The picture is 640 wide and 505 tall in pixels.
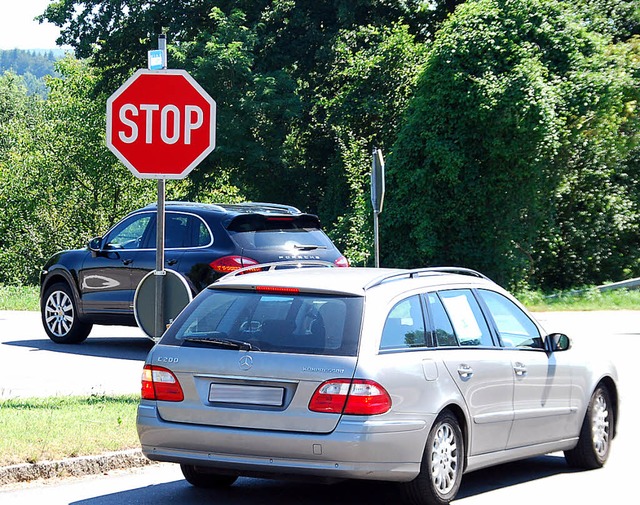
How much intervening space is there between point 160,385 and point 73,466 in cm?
134

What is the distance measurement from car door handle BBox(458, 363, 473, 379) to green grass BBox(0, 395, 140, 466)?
264cm

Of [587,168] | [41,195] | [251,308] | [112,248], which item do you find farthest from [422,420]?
[41,195]

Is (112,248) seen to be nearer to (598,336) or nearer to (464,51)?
(598,336)

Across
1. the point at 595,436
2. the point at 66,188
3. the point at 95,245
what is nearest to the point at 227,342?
the point at 595,436

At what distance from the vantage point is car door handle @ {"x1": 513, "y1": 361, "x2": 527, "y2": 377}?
26.5 feet

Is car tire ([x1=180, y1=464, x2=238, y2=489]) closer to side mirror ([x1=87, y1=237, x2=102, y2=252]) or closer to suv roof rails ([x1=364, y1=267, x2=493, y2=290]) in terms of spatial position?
suv roof rails ([x1=364, y1=267, x2=493, y2=290])

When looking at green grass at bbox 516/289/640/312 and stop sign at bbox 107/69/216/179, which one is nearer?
stop sign at bbox 107/69/216/179

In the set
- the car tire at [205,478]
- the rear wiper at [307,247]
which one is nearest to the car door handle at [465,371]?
the car tire at [205,478]

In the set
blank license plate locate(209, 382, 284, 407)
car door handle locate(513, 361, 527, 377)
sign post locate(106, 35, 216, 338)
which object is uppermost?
sign post locate(106, 35, 216, 338)

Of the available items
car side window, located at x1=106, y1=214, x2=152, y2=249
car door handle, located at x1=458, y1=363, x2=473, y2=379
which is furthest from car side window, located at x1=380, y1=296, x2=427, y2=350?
car side window, located at x1=106, y1=214, x2=152, y2=249

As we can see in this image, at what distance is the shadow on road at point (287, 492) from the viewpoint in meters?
7.48

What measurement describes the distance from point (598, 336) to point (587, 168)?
1321 centimetres

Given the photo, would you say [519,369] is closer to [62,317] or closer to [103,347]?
[103,347]

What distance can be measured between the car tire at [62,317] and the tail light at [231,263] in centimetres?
287
